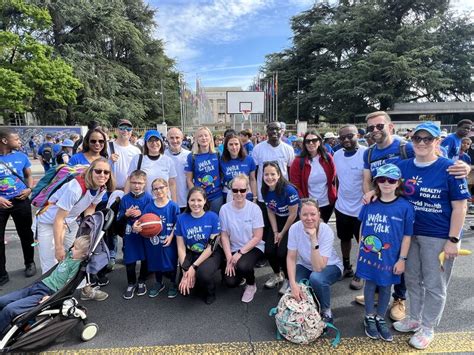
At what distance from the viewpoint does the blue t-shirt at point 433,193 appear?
252 cm

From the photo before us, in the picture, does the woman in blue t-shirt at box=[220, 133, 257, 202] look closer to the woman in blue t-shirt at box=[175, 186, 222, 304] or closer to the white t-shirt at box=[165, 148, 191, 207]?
the white t-shirt at box=[165, 148, 191, 207]

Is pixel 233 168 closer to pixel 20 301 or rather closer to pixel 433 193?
pixel 433 193

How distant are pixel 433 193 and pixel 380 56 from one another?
32.3m

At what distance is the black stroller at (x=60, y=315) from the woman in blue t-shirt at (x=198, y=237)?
0.86 m

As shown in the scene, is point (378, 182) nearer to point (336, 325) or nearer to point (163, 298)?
point (336, 325)

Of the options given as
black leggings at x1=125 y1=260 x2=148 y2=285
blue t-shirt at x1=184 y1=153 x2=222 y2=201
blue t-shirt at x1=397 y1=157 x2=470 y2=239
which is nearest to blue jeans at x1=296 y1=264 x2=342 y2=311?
blue t-shirt at x1=397 y1=157 x2=470 y2=239

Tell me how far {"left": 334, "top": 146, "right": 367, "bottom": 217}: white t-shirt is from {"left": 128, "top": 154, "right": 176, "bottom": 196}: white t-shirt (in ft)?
7.77

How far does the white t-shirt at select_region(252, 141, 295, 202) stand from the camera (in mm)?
4520

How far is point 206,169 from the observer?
4.36 meters

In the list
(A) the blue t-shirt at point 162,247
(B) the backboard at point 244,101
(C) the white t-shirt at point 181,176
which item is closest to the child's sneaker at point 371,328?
(A) the blue t-shirt at point 162,247

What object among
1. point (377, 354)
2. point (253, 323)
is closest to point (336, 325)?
point (377, 354)

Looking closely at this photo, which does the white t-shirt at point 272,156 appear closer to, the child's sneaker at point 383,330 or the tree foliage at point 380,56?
the child's sneaker at point 383,330

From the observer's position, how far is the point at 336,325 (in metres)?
3.07

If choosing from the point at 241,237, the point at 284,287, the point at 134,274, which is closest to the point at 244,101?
the point at 241,237
